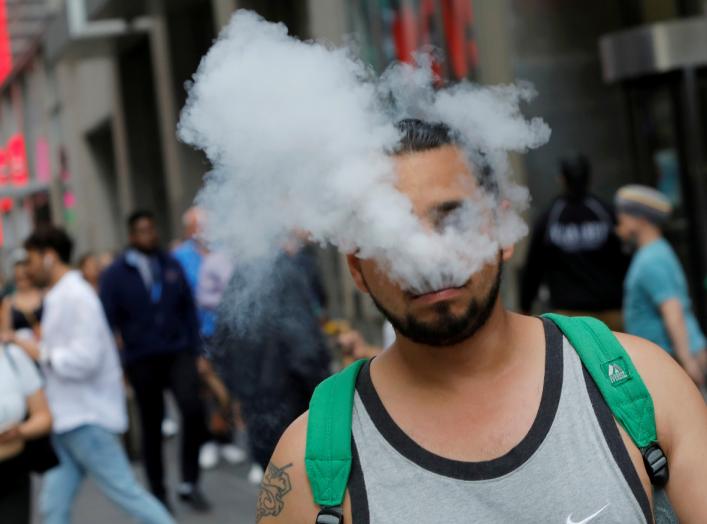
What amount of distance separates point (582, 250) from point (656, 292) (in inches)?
51.0

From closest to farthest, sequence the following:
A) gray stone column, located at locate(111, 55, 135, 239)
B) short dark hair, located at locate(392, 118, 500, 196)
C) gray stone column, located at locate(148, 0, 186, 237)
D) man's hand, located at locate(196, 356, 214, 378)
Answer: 1. short dark hair, located at locate(392, 118, 500, 196)
2. man's hand, located at locate(196, 356, 214, 378)
3. gray stone column, located at locate(148, 0, 186, 237)
4. gray stone column, located at locate(111, 55, 135, 239)

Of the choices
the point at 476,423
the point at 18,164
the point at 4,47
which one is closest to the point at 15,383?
the point at 476,423

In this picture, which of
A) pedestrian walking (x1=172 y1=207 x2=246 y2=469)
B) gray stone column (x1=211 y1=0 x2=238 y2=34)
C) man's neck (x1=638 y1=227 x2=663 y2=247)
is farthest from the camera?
gray stone column (x1=211 y1=0 x2=238 y2=34)

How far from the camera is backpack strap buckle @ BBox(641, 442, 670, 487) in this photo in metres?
1.91

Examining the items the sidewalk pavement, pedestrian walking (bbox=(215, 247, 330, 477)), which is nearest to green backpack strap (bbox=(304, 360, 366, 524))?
pedestrian walking (bbox=(215, 247, 330, 477))

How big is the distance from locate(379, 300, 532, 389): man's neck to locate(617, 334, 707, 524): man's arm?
222 millimetres

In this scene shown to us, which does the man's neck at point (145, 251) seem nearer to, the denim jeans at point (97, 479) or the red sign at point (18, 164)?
the denim jeans at point (97, 479)

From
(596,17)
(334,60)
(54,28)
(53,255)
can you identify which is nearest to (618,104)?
(596,17)

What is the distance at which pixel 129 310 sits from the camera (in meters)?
7.71

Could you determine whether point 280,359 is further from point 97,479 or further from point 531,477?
point 531,477

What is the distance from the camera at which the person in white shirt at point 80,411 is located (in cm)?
601

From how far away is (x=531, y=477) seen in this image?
191 cm

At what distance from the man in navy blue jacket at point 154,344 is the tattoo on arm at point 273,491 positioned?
18.4 ft

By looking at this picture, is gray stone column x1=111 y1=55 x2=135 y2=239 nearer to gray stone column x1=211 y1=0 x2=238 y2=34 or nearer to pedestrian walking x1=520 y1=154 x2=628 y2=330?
gray stone column x1=211 y1=0 x2=238 y2=34
